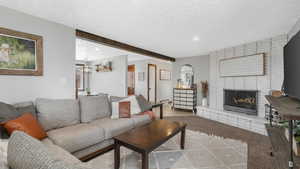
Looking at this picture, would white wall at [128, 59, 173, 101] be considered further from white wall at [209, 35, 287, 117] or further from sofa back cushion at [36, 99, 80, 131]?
sofa back cushion at [36, 99, 80, 131]

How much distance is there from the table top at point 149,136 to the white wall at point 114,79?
130 inches

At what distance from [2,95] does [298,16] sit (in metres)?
4.78

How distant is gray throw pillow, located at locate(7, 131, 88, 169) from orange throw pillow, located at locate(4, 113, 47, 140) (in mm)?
1009

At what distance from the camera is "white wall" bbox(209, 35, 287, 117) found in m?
2.98

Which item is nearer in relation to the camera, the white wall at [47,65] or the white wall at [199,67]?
the white wall at [47,65]

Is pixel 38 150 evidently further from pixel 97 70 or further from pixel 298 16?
pixel 97 70

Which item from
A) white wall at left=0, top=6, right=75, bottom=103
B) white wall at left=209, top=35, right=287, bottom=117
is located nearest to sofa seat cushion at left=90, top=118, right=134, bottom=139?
white wall at left=0, top=6, right=75, bottom=103

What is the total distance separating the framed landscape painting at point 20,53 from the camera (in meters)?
1.96

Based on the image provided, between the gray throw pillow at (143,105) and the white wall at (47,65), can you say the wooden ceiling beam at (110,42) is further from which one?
the gray throw pillow at (143,105)

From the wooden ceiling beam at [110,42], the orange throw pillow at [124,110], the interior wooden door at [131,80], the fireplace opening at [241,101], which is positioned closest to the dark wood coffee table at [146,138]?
the orange throw pillow at [124,110]

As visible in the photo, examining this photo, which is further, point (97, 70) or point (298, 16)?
point (97, 70)

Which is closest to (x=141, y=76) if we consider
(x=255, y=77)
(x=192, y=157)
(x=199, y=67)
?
(x=199, y=67)

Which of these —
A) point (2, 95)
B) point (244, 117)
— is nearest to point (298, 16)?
point (244, 117)

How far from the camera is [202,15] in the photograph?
2.08 metres
